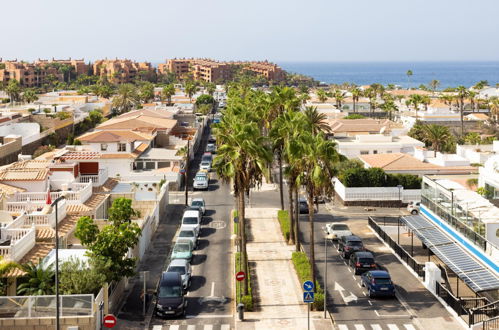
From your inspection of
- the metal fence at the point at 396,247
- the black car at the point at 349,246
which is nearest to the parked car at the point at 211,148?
the metal fence at the point at 396,247

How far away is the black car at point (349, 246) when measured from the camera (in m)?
44.6

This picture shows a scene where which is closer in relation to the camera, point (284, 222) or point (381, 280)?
point (381, 280)

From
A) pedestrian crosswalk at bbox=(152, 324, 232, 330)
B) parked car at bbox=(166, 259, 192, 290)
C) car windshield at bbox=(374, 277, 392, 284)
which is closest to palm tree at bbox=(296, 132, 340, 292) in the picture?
car windshield at bbox=(374, 277, 392, 284)

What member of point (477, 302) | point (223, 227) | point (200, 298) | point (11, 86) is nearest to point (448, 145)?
point (223, 227)

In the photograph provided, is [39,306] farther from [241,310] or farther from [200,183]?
[200,183]

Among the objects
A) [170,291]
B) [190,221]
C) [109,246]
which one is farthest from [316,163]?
[190,221]

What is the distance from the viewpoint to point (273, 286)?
1534 inches

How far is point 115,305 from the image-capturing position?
34.6m

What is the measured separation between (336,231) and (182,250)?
42.9 feet

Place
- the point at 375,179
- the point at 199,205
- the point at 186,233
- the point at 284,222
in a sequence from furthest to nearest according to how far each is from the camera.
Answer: the point at 375,179 → the point at 199,205 → the point at 284,222 → the point at 186,233

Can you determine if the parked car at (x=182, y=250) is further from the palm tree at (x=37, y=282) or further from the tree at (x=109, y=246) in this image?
the palm tree at (x=37, y=282)

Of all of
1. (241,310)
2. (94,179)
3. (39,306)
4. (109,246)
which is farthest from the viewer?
(94,179)

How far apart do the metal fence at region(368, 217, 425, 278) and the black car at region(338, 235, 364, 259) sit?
280 cm

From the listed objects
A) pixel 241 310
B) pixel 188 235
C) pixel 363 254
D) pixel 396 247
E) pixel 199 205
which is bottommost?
pixel 241 310
